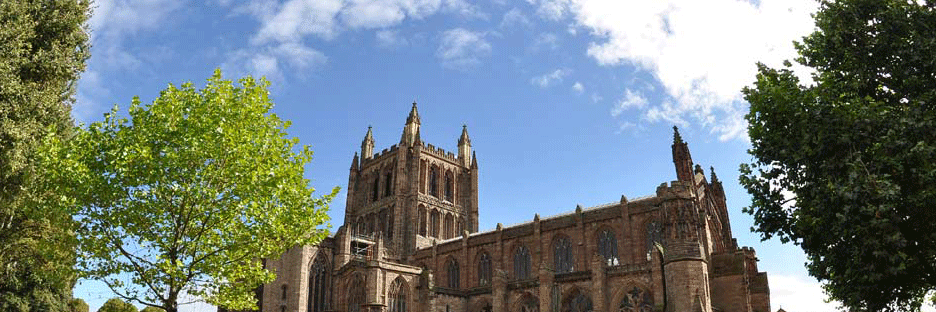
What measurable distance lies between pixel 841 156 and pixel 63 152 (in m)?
20.3

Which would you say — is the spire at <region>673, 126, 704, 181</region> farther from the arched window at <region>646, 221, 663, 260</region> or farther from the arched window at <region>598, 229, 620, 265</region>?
the arched window at <region>598, 229, 620, 265</region>

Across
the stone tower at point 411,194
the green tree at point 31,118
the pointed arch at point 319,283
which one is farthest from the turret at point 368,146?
the green tree at point 31,118

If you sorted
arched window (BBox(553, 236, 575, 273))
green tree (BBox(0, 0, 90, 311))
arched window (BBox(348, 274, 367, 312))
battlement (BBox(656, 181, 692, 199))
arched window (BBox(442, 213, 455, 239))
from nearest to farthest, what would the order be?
green tree (BBox(0, 0, 90, 311)), battlement (BBox(656, 181, 692, 199)), arched window (BBox(348, 274, 367, 312)), arched window (BBox(553, 236, 575, 273)), arched window (BBox(442, 213, 455, 239))

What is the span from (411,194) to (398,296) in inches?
875

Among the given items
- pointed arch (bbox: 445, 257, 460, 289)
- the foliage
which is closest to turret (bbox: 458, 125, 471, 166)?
pointed arch (bbox: 445, 257, 460, 289)

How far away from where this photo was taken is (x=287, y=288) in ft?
154

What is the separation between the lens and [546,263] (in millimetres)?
44375

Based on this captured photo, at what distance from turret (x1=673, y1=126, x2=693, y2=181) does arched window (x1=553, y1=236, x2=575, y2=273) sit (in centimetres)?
1031

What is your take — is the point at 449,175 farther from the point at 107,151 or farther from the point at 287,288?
the point at 107,151

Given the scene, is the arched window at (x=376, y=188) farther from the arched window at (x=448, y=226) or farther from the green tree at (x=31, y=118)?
the green tree at (x=31, y=118)

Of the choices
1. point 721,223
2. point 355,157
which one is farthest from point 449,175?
point 721,223

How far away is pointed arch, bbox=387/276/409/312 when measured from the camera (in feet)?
131

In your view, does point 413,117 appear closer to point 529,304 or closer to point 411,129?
point 411,129

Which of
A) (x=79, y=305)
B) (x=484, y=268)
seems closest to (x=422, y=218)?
(x=484, y=268)
